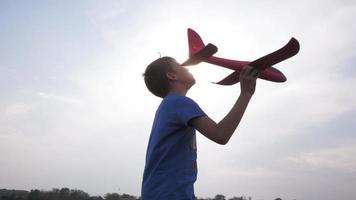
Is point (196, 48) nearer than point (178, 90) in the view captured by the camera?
No

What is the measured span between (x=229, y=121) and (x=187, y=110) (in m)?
0.41

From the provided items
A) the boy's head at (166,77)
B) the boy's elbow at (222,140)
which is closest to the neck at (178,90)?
the boy's head at (166,77)

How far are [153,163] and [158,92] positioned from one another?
0.85m

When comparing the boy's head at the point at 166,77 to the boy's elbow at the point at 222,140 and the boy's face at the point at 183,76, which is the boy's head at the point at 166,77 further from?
the boy's elbow at the point at 222,140

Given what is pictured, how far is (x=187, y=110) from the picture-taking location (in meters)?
3.71

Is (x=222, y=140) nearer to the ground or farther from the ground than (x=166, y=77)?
nearer to the ground

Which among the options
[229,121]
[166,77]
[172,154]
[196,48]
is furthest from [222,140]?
[196,48]

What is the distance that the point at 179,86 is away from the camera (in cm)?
427

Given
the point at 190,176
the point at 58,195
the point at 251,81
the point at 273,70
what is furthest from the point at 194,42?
the point at 58,195

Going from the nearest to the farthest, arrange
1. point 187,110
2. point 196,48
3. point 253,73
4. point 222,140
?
point 222,140 < point 187,110 < point 253,73 < point 196,48

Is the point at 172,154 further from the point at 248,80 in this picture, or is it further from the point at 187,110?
the point at 248,80

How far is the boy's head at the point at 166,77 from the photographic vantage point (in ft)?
14.0

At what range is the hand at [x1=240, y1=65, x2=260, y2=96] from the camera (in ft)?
12.2

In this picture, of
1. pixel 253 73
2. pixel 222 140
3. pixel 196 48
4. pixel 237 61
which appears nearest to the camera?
pixel 222 140
